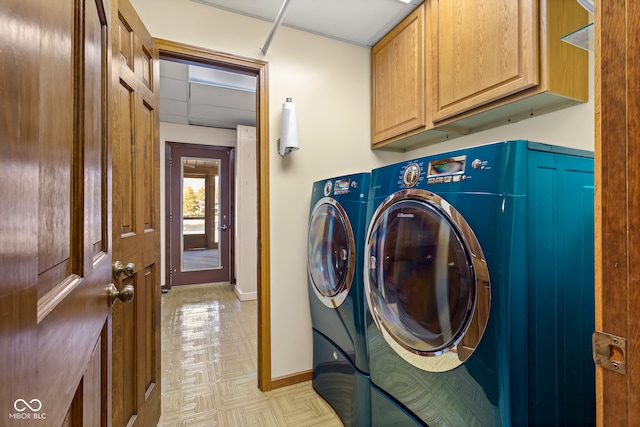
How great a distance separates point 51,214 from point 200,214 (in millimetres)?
4462

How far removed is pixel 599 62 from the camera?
0.46 meters

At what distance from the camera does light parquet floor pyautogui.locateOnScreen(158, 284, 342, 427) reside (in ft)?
5.48

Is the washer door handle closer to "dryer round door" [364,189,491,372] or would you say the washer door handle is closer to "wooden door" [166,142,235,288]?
"dryer round door" [364,189,491,372]

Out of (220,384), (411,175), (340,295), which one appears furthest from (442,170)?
(220,384)

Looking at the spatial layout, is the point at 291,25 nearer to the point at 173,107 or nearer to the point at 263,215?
the point at 263,215

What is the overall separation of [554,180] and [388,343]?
0.85m

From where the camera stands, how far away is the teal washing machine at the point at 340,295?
1.51m

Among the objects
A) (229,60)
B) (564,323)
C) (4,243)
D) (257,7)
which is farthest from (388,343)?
(257,7)

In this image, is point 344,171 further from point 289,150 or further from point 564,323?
point 564,323

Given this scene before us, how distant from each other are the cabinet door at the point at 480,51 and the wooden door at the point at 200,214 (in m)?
3.66

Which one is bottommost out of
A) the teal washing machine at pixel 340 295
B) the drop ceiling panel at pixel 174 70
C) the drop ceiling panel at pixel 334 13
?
the teal washing machine at pixel 340 295

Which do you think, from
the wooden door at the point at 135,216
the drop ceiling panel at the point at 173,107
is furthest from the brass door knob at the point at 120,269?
the drop ceiling panel at the point at 173,107

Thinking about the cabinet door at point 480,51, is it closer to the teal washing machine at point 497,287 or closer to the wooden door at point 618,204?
the teal washing machine at point 497,287

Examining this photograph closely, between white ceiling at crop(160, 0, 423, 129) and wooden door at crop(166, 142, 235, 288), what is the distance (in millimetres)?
1169
